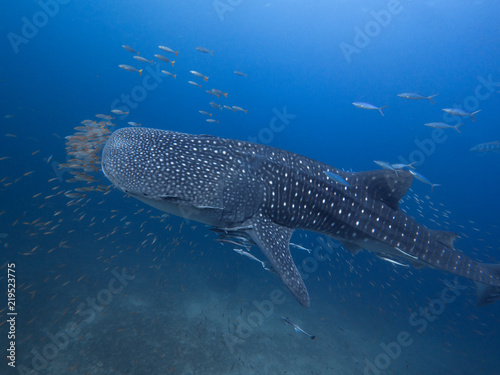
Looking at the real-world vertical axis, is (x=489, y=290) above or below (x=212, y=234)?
above

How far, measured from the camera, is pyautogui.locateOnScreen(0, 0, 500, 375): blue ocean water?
272 inches

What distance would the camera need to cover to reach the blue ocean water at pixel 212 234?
6.90 metres

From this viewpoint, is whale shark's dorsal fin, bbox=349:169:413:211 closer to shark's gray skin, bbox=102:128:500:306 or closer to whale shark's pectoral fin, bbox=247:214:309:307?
shark's gray skin, bbox=102:128:500:306

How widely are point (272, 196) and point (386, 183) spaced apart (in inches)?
95.1

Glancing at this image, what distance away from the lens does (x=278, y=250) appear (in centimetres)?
380

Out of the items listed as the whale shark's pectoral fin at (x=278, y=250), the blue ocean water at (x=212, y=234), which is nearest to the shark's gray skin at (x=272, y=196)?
the whale shark's pectoral fin at (x=278, y=250)

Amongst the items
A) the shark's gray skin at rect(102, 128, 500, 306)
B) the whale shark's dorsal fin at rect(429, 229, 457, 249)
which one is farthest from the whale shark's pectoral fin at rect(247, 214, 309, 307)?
the whale shark's dorsal fin at rect(429, 229, 457, 249)

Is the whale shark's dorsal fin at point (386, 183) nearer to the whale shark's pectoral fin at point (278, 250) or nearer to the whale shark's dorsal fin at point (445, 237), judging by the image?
the whale shark's dorsal fin at point (445, 237)

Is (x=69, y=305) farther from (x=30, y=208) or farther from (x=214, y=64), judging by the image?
(x=214, y=64)

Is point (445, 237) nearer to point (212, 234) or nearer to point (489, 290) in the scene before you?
point (489, 290)

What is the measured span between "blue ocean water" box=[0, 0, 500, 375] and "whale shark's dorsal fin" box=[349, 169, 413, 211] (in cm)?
549

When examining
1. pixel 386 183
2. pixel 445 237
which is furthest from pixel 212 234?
pixel 445 237

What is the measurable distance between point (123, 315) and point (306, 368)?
5554 millimetres

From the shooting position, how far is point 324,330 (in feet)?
30.4
